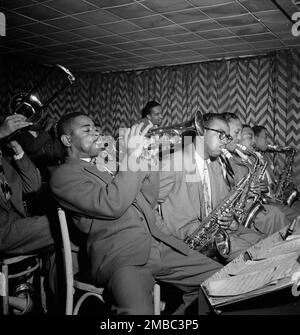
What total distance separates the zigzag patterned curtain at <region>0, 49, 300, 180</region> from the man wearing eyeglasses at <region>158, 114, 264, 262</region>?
174 inches

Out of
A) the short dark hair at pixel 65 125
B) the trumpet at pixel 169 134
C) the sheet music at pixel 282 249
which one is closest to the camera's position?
the sheet music at pixel 282 249

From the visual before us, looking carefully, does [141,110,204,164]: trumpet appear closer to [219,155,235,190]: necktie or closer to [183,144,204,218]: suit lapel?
[183,144,204,218]: suit lapel

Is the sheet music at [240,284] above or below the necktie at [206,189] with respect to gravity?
below

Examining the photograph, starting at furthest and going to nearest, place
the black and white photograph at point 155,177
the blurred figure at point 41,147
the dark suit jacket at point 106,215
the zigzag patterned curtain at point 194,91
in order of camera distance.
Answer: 1. the zigzag patterned curtain at point 194,91
2. the blurred figure at point 41,147
3. the dark suit jacket at point 106,215
4. the black and white photograph at point 155,177

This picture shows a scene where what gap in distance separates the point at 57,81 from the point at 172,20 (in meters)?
4.84

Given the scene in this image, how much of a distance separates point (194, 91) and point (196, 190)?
585 centimetres

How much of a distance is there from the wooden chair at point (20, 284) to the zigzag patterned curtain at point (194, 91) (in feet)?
18.9

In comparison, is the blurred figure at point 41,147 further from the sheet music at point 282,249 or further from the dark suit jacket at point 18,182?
the sheet music at point 282,249

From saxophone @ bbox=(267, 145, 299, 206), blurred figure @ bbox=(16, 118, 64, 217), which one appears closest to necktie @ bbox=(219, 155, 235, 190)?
saxophone @ bbox=(267, 145, 299, 206)

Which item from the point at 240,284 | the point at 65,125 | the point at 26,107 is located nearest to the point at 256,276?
the point at 240,284

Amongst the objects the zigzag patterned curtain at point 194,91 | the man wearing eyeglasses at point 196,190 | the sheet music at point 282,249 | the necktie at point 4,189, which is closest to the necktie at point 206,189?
the man wearing eyeglasses at point 196,190

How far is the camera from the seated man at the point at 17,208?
2.77m

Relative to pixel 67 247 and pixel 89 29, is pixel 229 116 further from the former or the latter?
pixel 67 247
